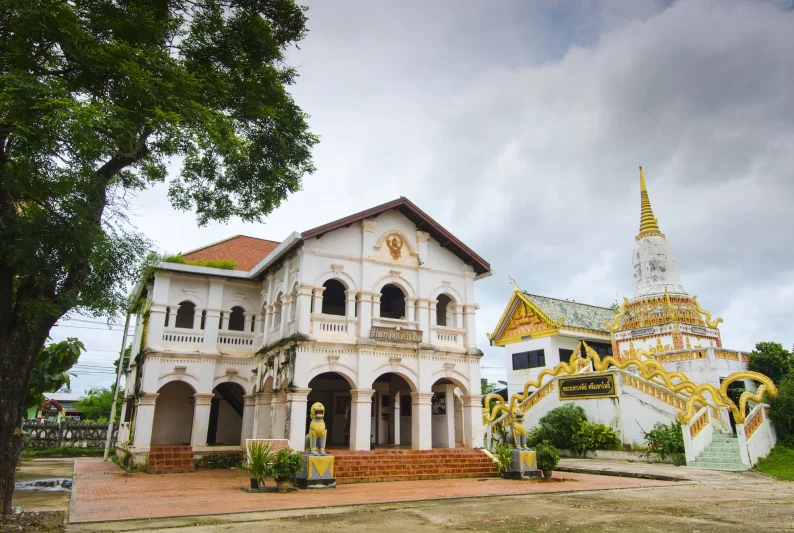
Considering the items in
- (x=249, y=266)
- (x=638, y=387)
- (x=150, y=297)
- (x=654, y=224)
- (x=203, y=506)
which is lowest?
(x=203, y=506)

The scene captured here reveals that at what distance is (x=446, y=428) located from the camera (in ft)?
60.5

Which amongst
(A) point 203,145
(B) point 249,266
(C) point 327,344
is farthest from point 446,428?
(A) point 203,145

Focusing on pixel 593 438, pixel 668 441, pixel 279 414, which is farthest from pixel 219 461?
pixel 668 441

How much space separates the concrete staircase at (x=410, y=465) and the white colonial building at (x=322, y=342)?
2.61 ft

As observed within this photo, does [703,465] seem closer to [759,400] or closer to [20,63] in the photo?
[759,400]

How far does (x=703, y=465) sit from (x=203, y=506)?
550 inches

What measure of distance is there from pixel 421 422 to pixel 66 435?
768 inches

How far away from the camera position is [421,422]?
16375mm

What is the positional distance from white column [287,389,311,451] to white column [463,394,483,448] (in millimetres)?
5462

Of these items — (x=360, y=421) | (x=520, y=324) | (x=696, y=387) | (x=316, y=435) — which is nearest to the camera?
(x=316, y=435)

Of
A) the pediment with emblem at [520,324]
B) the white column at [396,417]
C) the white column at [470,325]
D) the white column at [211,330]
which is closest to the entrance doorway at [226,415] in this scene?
the white column at [211,330]

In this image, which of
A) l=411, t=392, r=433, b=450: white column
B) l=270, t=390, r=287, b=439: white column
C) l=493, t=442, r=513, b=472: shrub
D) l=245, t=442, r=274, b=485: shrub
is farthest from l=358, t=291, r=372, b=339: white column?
l=245, t=442, r=274, b=485: shrub

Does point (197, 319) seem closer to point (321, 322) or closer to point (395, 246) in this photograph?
point (321, 322)

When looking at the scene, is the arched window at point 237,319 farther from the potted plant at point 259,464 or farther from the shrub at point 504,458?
the shrub at point 504,458
